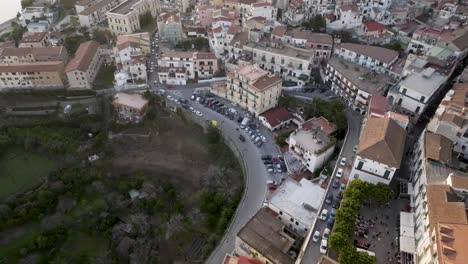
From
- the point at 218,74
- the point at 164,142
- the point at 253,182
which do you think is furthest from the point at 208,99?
the point at 253,182

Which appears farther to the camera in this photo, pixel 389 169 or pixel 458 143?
pixel 458 143

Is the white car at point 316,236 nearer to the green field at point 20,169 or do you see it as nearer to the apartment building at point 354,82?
the apartment building at point 354,82

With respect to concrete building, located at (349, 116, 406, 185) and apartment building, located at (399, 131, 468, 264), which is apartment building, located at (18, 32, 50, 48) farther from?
apartment building, located at (399, 131, 468, 264)

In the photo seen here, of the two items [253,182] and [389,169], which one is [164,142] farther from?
[389,169]

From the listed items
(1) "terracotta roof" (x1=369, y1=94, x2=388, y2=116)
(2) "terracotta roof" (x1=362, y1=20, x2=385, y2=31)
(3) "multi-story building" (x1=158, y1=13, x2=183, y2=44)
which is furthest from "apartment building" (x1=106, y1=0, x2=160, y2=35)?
(1) "terracotta roof" (x1=369, y1=94, x2=388, y2=116)

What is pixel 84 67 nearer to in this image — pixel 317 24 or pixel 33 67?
pixel 33 67

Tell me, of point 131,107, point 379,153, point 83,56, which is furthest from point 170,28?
point 379,153

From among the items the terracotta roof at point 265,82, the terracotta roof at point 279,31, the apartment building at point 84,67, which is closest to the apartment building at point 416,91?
the terracotta roof at point 265,82
